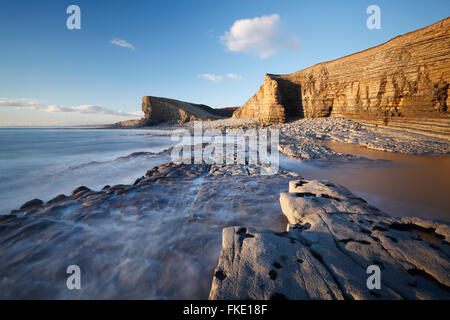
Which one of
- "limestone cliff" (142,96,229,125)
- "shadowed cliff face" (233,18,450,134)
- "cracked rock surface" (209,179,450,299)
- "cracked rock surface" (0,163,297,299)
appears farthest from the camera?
"limestone cliff" (142,96,229,125)

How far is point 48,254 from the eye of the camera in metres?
2.00

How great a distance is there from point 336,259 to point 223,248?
1.07 meters

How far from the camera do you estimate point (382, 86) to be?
1214 cm

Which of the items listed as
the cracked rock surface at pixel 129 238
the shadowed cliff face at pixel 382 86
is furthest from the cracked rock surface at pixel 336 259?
the shadowed cliff face at pixel 382 86

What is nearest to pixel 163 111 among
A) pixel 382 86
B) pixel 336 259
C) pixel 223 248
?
pixel 382 86

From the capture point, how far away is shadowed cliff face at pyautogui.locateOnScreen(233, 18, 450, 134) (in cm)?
963

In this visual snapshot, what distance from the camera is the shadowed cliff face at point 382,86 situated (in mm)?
9633

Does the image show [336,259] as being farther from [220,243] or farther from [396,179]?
[396,179]

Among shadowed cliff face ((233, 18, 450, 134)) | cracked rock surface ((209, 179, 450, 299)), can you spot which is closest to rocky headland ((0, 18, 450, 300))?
cracked rock surface ((209, 179, 450, 299))

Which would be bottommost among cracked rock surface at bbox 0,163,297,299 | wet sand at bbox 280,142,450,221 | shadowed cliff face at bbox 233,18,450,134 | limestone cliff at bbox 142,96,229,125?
cracked rock surface at bbox 0,163,297,299

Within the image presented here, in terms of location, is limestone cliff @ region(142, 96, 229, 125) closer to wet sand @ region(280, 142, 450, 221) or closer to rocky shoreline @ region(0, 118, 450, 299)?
wet sand @ region(280, 142, 450, 221)

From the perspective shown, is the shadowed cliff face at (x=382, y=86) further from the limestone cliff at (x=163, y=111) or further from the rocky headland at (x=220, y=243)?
the limestone cliff at (x=163, y=111)

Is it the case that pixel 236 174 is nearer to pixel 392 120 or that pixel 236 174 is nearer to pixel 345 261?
pixel 345 261
